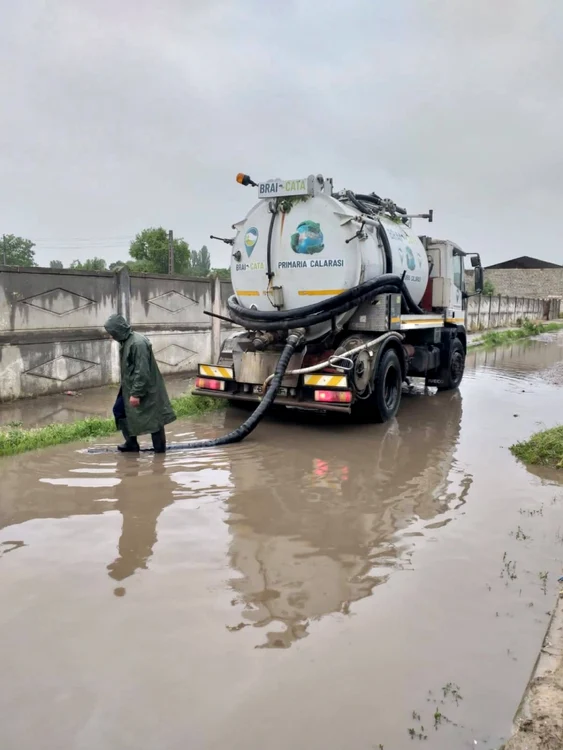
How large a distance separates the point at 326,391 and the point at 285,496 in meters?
2.26

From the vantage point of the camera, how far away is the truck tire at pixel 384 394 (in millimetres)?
7875

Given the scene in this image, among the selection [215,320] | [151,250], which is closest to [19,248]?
[151,250]

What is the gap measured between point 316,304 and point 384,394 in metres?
1.62

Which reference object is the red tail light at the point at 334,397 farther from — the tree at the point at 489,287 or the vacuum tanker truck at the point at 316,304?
the tree at the point at 489,287

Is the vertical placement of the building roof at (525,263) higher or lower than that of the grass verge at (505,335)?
higher

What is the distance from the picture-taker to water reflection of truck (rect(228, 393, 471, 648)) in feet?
11.6

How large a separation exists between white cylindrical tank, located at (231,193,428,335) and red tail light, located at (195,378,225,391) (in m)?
1.12

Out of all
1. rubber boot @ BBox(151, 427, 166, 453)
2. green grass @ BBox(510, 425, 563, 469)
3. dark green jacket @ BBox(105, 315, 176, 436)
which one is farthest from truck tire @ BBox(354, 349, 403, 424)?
dark green jacket @ BBox(105, 315, 176, 436)

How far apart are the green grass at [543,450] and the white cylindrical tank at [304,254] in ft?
8.92

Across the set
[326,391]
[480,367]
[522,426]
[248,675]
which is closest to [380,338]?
[326,391]

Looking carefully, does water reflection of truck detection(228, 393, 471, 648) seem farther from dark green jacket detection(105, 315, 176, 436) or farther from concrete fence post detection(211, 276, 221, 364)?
concrete fence post detection(211, 276, 221, 364)


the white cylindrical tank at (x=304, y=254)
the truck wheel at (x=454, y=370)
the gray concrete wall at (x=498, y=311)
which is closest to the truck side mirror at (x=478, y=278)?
the truck wheel at (x=454, y=370)

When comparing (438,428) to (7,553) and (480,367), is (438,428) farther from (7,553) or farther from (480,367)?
(480,367)

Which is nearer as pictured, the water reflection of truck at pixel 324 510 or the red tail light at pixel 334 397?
the water reflection of truck at pixel 324 510
